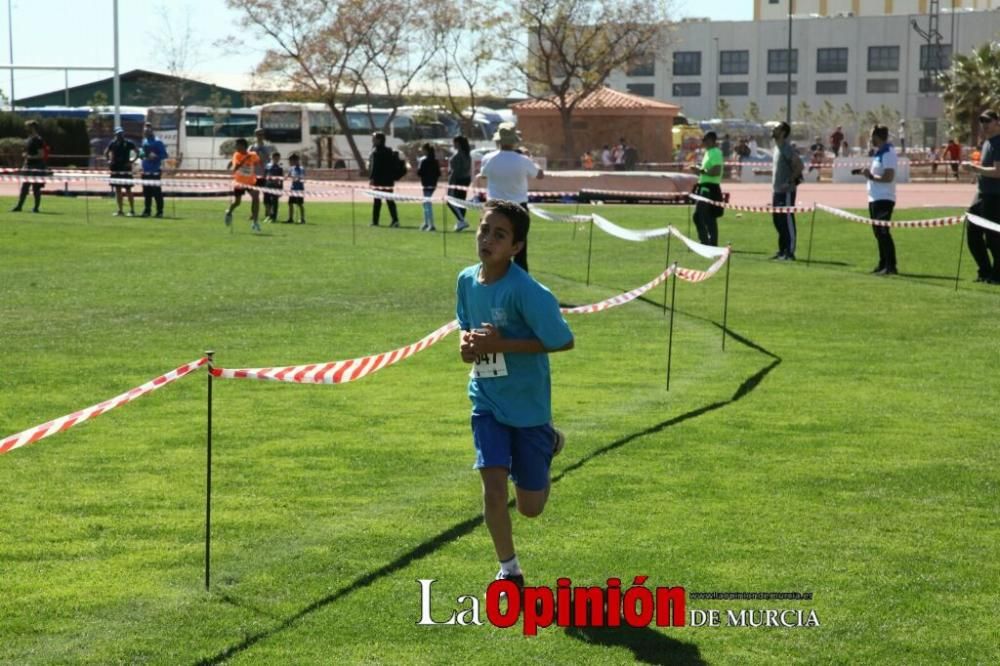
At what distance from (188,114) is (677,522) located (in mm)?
68702

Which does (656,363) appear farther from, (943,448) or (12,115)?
(12,115)

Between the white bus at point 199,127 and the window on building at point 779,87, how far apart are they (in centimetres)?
4572

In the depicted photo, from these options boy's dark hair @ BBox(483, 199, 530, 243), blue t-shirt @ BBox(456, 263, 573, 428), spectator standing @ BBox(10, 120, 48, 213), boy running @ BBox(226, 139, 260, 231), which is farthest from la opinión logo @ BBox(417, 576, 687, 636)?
spectator standing @ BBox(10, 120, 48, 213)

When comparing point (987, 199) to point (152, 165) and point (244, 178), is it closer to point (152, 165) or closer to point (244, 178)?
point (244, 178)

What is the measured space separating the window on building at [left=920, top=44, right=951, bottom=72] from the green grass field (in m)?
86.6

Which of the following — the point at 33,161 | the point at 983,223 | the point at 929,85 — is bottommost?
the point at 983,223

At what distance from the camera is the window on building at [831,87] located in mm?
104688

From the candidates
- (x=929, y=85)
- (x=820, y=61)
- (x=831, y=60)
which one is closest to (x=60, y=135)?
(x=929, y=85)

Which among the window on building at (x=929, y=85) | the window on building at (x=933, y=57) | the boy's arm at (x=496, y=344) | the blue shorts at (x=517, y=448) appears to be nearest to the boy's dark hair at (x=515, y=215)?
the boy's arm at (x=496, y=344)

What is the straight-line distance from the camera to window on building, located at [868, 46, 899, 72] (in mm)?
102688

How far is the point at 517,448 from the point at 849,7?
11680cm

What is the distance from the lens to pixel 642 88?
371 feet

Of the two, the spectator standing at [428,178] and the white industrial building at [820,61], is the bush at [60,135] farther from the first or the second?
the white industrial building at [820,61]

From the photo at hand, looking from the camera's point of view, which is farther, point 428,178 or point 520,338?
point 428,178
